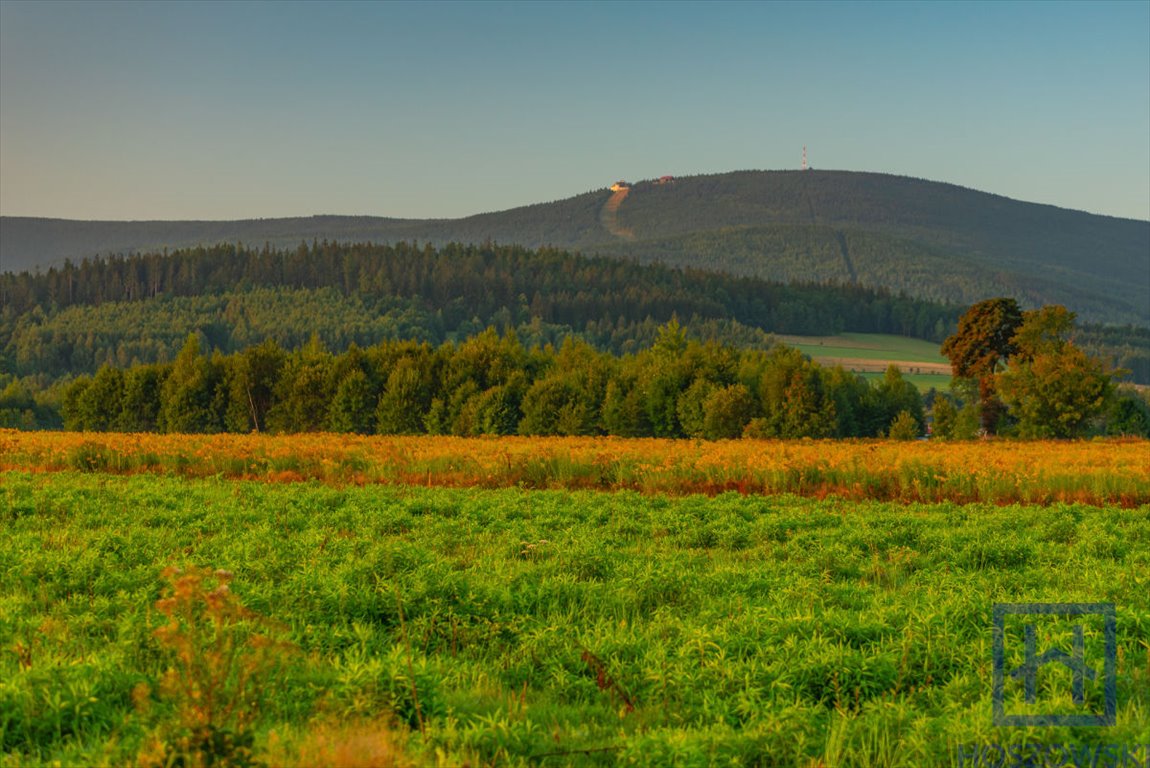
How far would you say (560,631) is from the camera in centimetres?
1131

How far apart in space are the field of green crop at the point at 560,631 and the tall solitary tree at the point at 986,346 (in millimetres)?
74148

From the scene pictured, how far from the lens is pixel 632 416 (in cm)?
10106

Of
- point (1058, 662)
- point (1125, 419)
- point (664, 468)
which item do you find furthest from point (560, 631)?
point (1125, 419)

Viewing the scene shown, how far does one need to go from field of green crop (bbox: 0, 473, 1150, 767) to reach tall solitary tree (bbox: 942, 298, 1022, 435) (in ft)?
243

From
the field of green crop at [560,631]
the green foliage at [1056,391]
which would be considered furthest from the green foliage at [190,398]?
the field of green crop at [560,631]

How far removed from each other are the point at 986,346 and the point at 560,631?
88471 millimetres

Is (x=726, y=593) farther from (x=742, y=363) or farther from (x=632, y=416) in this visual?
(x=742, y=363)

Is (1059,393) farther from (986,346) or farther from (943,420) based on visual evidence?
(943,420)

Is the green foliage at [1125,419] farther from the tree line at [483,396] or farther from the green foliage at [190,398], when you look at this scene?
the green foliage at [190,398]

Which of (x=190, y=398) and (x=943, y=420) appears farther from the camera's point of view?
(x=190, y=398)

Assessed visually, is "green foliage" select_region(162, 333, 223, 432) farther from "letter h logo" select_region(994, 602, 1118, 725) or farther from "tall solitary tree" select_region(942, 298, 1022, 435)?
"letter h logo" select_region(994, 602, 1118, 725)

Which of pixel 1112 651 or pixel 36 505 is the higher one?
pixel 1112 651

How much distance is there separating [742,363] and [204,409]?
59958mm

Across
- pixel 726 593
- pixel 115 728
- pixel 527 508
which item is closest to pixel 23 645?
pixel 115 728
